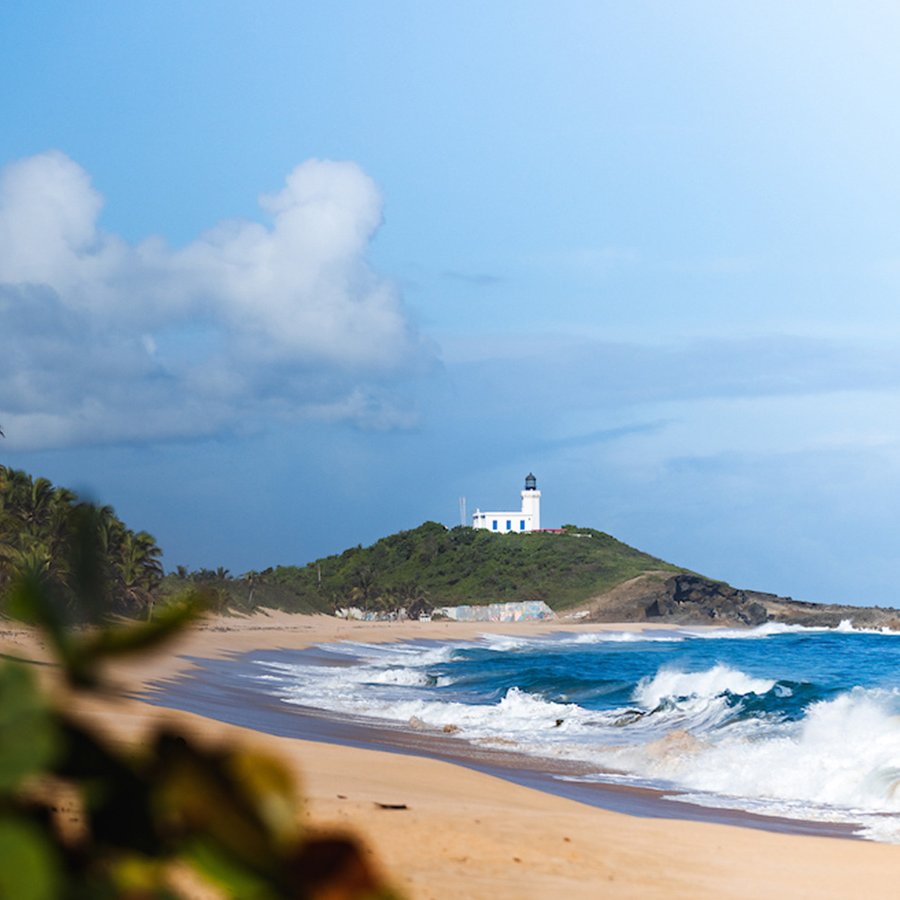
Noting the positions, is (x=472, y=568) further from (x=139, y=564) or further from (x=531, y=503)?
(x=139, y=564)

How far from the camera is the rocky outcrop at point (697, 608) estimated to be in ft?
353

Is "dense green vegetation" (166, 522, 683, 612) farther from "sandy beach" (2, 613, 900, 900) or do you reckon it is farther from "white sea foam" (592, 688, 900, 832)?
"sandy beach" (2, 613, 900, 900)

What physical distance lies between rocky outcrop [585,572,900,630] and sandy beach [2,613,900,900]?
Result: 96179 millimetres

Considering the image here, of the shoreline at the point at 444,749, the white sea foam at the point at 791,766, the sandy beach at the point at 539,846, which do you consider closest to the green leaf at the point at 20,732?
the sandy beach at the point at 539,846

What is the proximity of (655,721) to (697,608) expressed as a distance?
90.0m

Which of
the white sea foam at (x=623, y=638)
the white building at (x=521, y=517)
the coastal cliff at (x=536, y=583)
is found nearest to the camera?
the white sea foam at (x=623, y=638)

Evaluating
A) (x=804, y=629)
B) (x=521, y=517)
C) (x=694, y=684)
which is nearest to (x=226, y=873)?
(x=694, y=684)

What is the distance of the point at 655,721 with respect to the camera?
891 inches

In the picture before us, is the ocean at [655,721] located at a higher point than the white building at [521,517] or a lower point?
lower

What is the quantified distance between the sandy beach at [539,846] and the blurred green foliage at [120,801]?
167 inches

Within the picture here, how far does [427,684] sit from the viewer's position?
32719mm

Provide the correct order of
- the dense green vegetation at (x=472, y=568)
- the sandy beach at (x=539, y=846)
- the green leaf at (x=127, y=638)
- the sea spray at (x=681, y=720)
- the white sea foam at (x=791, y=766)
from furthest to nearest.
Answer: the dense green vegetation at (x=472, y=568)
the sea spray at (x=681, y=720)
the white sea foam at (x=791, y=766)
the sandy beach at (x=539, y=846)
the green leaf at (x=127, y=638)

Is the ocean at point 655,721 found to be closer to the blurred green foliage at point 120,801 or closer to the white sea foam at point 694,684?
the white sea foam at point 694,684

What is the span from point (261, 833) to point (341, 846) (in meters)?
0.05
